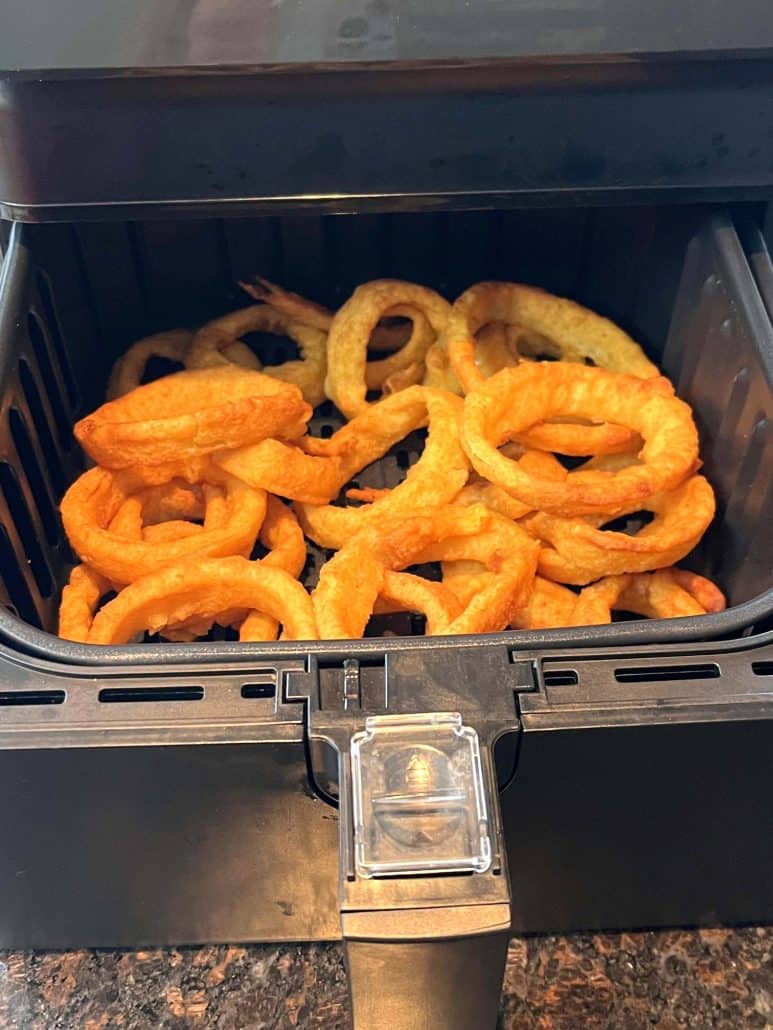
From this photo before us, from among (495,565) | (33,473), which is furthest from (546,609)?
(33,473)

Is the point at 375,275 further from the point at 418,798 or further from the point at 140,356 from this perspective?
the point at 418,798

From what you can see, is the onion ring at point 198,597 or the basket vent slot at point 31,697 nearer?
the basket vent slot at point 31,697

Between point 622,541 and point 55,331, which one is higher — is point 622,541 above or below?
below

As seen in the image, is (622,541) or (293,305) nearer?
(622,541)

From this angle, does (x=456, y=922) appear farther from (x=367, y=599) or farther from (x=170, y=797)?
(x=367, y=599)

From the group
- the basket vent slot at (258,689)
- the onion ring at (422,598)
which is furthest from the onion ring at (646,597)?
the basket vent slot at (258,689)

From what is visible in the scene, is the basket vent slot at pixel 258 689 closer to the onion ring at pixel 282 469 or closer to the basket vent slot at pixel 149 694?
the basket vent slot at pixel 149 694
